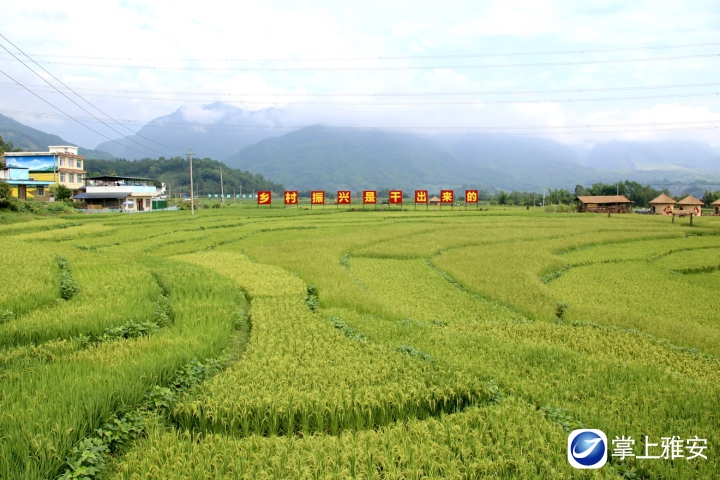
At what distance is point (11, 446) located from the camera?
11.6 ft

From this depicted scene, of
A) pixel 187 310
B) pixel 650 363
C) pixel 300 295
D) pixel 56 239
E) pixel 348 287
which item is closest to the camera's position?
pixel 650 363

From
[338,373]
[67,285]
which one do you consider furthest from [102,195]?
[338,373]

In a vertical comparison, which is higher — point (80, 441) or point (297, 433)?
point (80, 441)

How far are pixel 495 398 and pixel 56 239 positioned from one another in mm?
19885

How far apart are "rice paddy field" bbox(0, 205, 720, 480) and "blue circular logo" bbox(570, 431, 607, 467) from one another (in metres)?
0.09

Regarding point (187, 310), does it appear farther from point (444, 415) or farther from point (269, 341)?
point (444, 415)

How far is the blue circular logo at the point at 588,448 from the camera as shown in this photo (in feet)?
12.5

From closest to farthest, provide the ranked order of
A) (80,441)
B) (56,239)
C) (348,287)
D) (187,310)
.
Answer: (80,441) → (187,310) → (348,287) → (56,239)

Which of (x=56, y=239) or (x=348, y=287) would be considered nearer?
(x=348, y=287)

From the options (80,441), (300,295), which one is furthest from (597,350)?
(80,441)

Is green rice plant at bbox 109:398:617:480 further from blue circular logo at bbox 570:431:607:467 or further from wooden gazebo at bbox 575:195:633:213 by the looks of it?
wooden gazebo at bbox 575:195:633:213

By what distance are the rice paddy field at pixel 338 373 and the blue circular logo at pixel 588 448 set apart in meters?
0.09

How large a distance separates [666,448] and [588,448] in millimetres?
729

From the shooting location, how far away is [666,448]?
13.0 feet
